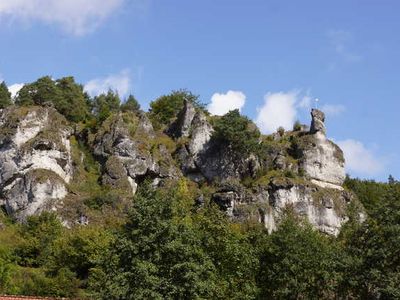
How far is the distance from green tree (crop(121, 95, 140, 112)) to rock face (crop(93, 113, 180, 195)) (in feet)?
41.1

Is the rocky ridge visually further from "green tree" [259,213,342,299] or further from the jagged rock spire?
"green tree" [259,213,342,299]

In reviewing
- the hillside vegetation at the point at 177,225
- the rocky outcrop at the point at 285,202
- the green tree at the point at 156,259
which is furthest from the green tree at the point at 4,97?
the green tree at the point at 156,259

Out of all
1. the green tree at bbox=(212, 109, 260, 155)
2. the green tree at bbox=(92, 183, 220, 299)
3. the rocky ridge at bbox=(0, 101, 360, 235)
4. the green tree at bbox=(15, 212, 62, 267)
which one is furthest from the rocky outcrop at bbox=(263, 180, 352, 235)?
the green tree at bbox=(92, 183, 220, 299)

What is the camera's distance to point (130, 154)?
79.9 metres

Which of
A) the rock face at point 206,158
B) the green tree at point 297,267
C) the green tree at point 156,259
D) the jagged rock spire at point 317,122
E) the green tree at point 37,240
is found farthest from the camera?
the jagged rock spire at point 317,122

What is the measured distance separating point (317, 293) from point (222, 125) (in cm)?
4045

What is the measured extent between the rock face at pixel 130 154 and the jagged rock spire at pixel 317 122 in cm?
1941

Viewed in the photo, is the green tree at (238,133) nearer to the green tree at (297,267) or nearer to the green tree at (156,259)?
the green tree at (297,267)

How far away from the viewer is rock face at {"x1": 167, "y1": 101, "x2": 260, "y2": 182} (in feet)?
265

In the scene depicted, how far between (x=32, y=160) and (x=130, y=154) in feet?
40.0

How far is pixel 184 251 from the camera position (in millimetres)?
28750

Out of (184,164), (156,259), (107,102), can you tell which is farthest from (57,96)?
(156,259)

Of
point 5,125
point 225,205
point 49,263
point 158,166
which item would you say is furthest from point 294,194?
point 5,125

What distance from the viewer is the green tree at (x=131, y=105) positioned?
A: 99.1 metres
